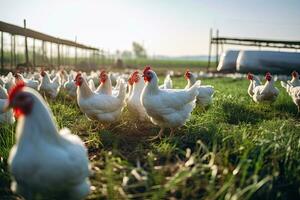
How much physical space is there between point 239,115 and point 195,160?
4419 millimetres

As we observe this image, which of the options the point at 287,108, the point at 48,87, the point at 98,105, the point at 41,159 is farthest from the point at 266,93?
the point at 41,159

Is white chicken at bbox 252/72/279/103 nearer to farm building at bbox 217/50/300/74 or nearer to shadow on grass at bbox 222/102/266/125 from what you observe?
shadow on grass at bbox 222/102/266/125

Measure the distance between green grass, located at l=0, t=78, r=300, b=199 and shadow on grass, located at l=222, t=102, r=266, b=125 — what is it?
1.0 inches

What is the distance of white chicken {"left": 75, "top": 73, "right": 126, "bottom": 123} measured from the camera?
21.6 feet

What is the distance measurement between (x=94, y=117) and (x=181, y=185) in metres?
3.61

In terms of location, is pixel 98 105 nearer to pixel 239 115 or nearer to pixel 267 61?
pixel 239 115

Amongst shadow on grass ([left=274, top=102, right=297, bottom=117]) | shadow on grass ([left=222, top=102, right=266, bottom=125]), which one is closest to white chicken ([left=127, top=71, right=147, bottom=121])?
shadow on grass ([left=222, top=102, right=266, bottom=125])

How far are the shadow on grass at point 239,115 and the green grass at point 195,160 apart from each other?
3cm

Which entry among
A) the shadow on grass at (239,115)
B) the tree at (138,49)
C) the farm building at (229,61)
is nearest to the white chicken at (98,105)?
the shadow on grass at (239,115)

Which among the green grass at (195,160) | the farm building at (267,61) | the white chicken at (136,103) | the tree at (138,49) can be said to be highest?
the tree at (138,49)

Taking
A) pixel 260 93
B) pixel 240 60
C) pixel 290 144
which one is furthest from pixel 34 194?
pixel 240 60

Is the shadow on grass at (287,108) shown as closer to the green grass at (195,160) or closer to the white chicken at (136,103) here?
the green grass at (195,160)

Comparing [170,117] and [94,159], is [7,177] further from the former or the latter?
[170,117]

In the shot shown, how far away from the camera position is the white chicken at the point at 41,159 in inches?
114
